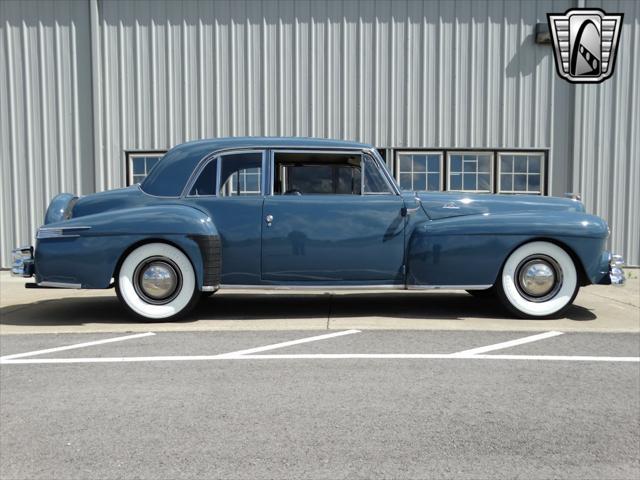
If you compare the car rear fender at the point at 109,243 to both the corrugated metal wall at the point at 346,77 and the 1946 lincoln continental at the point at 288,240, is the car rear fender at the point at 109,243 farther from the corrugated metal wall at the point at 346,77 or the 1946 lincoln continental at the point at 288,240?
the corrugated metal wall at the point at 346,77

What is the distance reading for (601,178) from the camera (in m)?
10.7

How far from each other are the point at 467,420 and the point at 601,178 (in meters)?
8.76

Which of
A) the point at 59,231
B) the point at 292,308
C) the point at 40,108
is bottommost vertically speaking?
the point at 292,308

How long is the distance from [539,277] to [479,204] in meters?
0.93

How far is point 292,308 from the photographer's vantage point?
22.3ft

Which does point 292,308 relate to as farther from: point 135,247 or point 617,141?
point 617,141

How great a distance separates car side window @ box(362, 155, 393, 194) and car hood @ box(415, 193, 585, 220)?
14.4 inches

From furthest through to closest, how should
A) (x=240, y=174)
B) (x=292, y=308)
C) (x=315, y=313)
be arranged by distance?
(x=292, y=308), (x=315, y=313), (x=240, y=174)

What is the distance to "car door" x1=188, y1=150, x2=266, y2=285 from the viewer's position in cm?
589

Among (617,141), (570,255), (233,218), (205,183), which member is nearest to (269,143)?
(205,183)

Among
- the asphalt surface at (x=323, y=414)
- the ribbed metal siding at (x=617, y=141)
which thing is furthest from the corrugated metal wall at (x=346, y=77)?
the asphalt surface at (x=323, y=414)

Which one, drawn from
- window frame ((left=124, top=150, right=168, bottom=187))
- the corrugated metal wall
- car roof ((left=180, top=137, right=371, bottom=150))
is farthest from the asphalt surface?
the corrugated metal wall

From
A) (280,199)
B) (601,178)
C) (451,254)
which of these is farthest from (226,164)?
(601,178)

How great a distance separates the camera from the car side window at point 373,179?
603 centimetres
